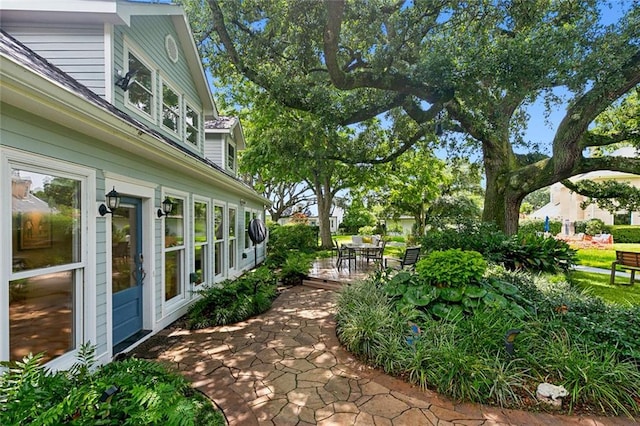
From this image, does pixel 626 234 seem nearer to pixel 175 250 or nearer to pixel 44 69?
pixel 175 250

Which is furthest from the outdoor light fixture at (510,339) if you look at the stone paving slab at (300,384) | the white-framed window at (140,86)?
the white-framed window at (140,86)

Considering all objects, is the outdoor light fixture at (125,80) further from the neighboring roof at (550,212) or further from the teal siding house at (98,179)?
the neighboring roof at (550,212)

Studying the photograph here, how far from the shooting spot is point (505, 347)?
3439 mm

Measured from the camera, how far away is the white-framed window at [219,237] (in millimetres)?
7863

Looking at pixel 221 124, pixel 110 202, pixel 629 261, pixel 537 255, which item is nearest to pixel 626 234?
pixel 629 261

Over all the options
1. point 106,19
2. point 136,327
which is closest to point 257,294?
point 136,327

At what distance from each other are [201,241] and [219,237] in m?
1.23

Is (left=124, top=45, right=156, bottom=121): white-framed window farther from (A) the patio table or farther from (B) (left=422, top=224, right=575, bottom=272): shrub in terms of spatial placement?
(B) (left=422, top=224, right=575, bottom=272): shrub

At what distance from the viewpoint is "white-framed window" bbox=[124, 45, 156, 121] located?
16.3 feet

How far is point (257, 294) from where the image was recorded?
6328mm

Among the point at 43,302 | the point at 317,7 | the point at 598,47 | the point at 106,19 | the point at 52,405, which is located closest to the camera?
the point at 52,405

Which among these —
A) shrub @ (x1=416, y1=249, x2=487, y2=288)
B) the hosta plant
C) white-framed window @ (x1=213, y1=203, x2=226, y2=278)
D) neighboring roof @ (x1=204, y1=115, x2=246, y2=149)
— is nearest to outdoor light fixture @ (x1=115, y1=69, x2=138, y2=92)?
white-framed window @ (x1=213, y1=203, x2=226, y2=278)

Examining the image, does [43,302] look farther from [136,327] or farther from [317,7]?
[317,7]

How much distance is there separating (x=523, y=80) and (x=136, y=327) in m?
8.38
